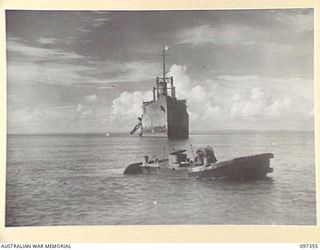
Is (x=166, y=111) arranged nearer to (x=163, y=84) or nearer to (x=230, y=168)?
(x=163, y=84)

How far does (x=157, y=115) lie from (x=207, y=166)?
0.44 ft

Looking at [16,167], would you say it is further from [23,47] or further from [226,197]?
[226,197]

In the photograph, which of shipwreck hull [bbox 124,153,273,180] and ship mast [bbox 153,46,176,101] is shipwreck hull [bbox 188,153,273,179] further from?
ship mast [bbox 153,46,176,101]

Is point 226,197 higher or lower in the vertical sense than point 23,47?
lower

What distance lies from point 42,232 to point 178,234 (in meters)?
0.24

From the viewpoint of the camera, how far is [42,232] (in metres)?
0.98

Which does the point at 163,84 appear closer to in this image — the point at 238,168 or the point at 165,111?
the point at 165,111

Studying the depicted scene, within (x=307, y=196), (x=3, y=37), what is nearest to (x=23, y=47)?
(x=3, y=37)

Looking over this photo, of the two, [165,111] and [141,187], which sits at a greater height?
[165,111]

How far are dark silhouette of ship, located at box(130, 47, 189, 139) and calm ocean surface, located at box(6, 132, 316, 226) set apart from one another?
1.1 inches

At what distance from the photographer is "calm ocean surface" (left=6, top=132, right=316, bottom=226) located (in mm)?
980

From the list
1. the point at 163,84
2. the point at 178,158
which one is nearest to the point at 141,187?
the point at 178,158

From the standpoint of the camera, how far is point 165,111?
3.40 feet

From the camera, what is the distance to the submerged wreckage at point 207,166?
991 mm
